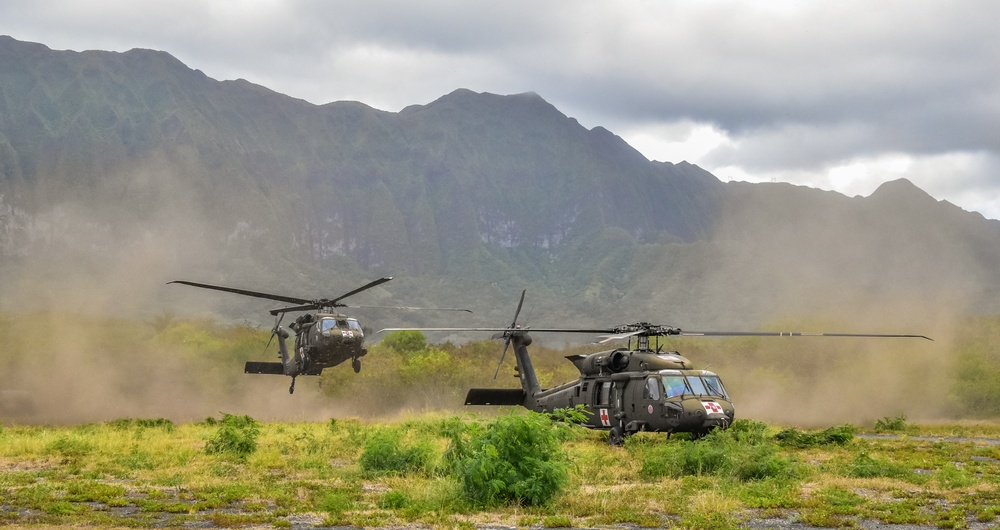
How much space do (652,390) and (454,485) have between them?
38.9 ft

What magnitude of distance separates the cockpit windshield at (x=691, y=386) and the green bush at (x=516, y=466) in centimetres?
1076

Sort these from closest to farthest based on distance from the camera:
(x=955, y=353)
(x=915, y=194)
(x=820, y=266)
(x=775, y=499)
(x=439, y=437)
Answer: (x=775, y=499) → (x=439, y=437) → (x=955, y=353) → (x=820, y=266) → (x=915, y=194)

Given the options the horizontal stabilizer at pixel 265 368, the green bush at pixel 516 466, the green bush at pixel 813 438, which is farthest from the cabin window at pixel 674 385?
the horizontal stabilizer at pixel 265 368

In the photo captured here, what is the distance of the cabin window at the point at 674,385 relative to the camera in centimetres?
2911

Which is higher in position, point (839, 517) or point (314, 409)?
point (839, 517)

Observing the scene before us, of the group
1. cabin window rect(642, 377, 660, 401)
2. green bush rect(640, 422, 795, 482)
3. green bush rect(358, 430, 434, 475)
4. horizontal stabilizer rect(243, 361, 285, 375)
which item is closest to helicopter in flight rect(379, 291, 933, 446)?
cabin window rect(642, 377, 660, 401)

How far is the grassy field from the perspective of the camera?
17.3 metres

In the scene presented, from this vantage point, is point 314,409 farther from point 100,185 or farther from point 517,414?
point 100,185

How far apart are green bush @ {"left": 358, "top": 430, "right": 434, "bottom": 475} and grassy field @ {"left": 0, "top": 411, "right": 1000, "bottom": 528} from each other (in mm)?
37

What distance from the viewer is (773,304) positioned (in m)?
140

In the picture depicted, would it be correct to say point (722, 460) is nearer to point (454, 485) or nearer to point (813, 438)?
point (454, 485)

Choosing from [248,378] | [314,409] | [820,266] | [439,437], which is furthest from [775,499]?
[820,266]

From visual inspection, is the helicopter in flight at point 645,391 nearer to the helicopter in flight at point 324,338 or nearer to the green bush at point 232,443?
the green bush at point 232,443

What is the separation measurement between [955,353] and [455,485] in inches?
2764
